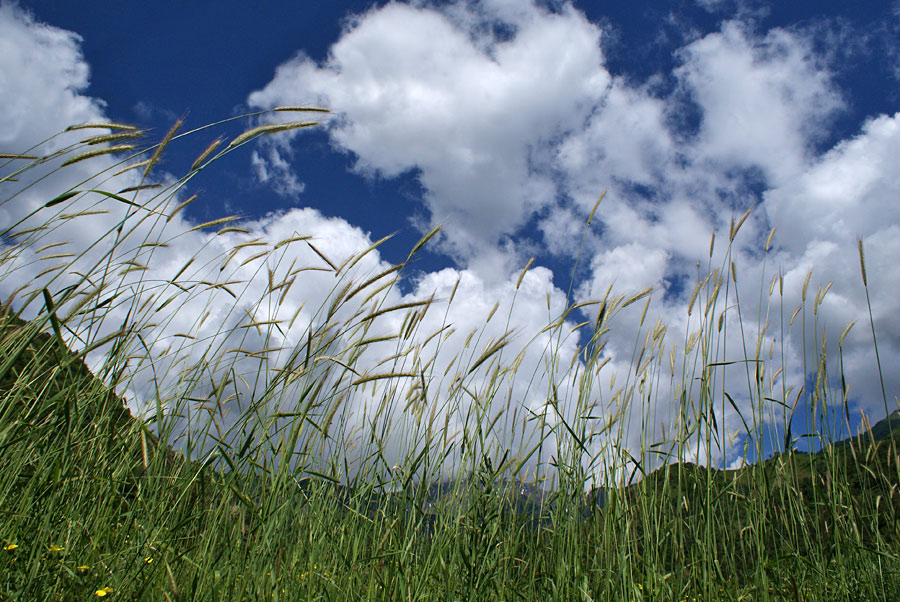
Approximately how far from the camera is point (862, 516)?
290 cm

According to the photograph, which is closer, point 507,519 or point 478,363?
point 478,363

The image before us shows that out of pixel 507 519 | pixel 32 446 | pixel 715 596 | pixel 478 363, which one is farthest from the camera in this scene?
pixel 507 519

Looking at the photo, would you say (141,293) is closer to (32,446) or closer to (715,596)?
(32,446)

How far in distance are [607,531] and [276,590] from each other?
1266 mm

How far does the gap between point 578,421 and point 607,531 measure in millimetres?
481

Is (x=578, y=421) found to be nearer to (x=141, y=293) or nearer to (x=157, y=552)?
(x=157, y=552)

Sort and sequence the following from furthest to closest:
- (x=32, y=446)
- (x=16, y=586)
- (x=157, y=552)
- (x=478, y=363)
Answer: (x=478, y=363)
(x=32, y=446)
(x=157, y=552)
(x=16, y=586)

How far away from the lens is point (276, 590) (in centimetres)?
155

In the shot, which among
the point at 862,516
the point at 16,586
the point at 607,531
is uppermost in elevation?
the point at 862,516

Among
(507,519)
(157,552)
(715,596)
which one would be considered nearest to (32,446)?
A: (157,552)

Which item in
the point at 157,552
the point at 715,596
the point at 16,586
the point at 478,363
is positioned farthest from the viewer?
the point at 478,363

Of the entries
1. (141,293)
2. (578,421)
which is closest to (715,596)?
(578,421)

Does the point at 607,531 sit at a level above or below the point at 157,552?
above

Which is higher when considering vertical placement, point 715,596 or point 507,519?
point 507,519
